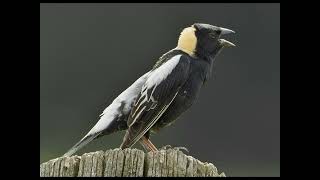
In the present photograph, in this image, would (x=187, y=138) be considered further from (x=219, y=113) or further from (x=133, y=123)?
(x=133, y=123)

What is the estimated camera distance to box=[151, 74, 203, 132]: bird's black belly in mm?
7723

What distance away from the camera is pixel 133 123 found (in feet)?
24.7

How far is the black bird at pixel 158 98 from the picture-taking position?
7.56 m

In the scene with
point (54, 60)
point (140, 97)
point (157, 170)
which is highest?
point (54, 60)

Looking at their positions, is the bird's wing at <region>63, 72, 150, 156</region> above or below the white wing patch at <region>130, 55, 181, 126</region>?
below

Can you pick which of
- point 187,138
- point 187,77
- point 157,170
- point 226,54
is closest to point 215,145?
point 187,138

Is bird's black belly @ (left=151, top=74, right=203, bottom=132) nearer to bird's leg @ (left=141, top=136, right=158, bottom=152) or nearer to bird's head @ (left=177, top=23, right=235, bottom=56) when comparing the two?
bird's leg @ (left=141, top=136, right=158, bottom=152)

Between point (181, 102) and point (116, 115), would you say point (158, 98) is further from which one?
point (116, 115)

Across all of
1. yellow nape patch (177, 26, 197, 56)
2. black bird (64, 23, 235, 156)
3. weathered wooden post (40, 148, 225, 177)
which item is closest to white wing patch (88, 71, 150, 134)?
black bird (64, 23, 235, 156)

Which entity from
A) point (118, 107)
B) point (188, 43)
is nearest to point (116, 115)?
point (118, 107)

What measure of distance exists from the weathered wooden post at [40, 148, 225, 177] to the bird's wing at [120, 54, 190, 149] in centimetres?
106

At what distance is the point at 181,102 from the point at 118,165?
60.4 inches

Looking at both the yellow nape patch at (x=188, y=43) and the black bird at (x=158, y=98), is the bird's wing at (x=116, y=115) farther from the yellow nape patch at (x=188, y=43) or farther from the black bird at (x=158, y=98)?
the yellow nape patch at (x=188, y=43)

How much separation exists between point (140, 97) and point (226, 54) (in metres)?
11.7
